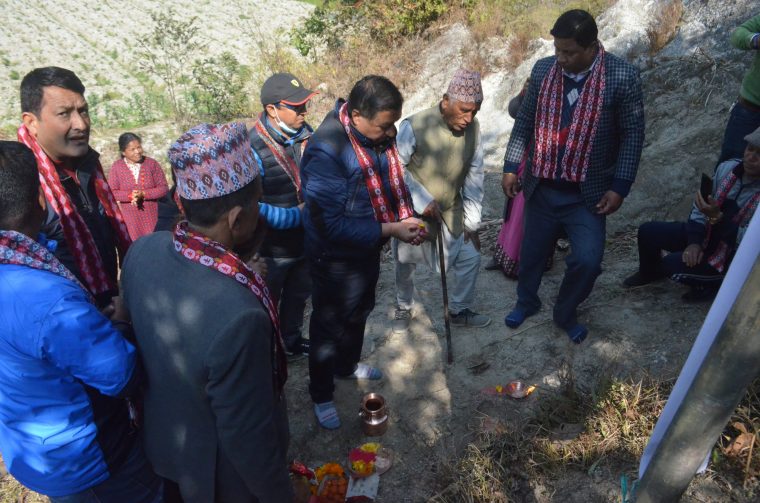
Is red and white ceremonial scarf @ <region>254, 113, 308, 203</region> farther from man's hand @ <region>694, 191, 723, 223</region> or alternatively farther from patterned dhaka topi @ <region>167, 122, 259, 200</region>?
man's hand @ <region>694, 191, 723, 223</region>

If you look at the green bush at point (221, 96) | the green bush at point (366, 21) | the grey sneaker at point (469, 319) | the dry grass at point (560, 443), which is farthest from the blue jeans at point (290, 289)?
the green bush at point (221, 96)

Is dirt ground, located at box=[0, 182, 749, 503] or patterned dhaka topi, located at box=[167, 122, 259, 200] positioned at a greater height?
patterned dhaka topi, located at box=[167, 122, 259, 200]

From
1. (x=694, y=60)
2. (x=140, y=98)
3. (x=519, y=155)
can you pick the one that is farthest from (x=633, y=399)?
(x=140, y=98)

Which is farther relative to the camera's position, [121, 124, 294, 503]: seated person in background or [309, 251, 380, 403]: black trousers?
[309, 251, 380, 403]: black trousers

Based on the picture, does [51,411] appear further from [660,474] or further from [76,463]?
[660,474]

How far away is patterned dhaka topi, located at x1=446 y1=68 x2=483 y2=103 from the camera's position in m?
3.43

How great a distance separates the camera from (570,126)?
10.9 ft

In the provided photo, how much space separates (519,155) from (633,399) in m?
1.86

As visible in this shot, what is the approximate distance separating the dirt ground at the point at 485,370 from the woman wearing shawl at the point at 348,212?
0.43 m

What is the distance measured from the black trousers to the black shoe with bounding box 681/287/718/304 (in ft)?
8.05

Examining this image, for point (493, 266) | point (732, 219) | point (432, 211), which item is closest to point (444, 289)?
point (432, 211)

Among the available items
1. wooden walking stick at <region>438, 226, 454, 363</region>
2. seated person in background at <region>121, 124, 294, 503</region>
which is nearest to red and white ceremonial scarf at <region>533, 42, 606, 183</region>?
wooden walking stick at <region>438, 226, 454, 363</region>

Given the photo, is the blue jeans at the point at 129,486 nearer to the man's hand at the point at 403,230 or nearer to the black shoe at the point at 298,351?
the man's hand at the point at 403,230

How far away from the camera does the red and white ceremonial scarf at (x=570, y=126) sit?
126 inches
